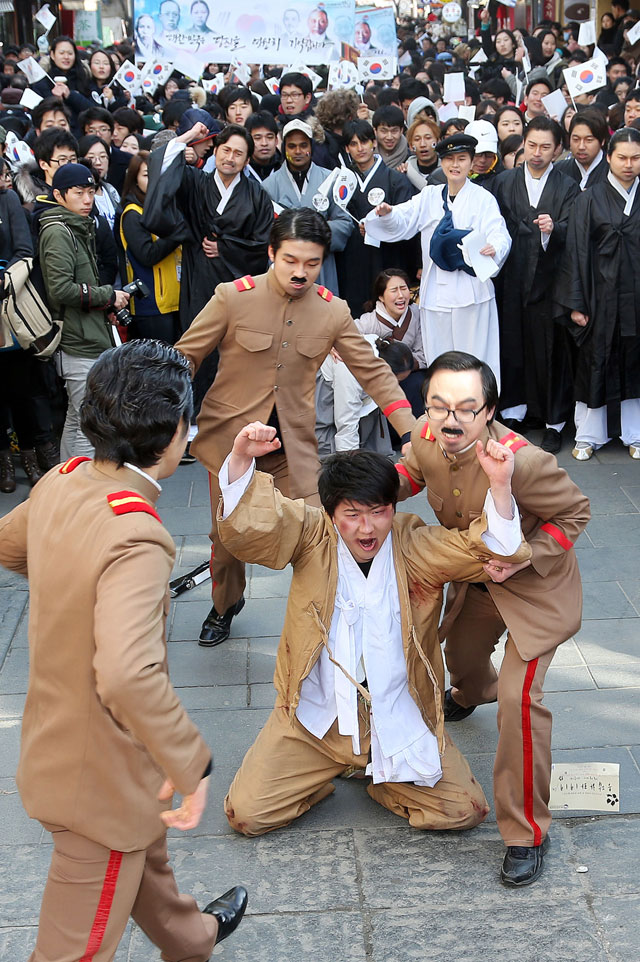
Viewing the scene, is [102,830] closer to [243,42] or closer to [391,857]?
[391,857]

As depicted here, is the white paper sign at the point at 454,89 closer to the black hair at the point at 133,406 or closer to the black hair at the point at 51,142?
the black hair at the point at 51,142

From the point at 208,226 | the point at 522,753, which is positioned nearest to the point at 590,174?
the point at 208,226

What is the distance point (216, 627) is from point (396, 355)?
2.49 metres

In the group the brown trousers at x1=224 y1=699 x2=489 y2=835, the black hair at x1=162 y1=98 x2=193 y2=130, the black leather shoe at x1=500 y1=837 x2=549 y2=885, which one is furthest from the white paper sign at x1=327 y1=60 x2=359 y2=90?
the black leather shoe at x1=500 y1=837 x2=549 y2=885

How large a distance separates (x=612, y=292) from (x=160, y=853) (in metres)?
5.16

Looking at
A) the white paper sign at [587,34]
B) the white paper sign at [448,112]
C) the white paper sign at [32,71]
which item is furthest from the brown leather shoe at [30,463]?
the white paper sign at [587,34]

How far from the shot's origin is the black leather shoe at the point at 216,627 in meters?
4.91

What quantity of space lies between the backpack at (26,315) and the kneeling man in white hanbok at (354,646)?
3182 mm

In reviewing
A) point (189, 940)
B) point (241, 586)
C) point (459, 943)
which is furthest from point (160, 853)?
point (241, 586)

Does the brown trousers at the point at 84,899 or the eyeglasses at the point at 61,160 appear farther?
the eyeglasses at the point at 61,160

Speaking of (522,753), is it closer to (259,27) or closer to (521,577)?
(521,577)

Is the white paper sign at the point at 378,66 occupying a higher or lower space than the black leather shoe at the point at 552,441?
higher

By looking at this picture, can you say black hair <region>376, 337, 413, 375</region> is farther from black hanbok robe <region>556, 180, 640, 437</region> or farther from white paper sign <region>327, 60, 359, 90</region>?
white paper sign <region>327, 60, 359, 90</region>

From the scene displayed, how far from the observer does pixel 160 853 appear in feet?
8.82
